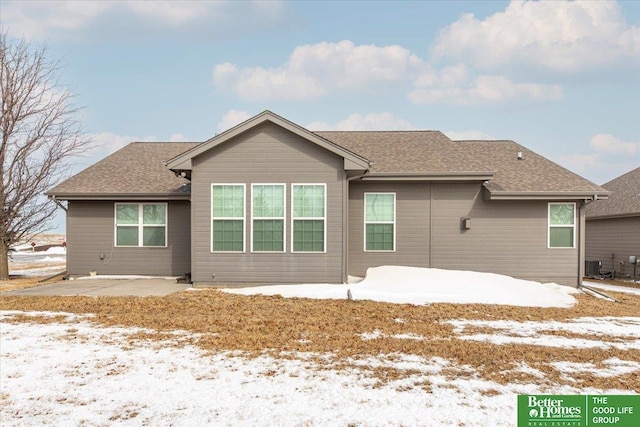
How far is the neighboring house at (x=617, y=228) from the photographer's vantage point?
62.2 feet

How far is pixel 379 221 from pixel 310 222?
2683 millimetres

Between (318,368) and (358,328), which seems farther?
(358,328)

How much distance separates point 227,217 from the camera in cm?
1252

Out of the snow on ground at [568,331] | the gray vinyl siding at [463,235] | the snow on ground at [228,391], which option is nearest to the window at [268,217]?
the gray vinyl siding at [463,235]

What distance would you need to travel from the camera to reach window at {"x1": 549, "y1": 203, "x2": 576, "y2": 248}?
13.9 m

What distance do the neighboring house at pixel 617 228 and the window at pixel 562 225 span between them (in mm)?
6886

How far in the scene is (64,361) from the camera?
5.89 m

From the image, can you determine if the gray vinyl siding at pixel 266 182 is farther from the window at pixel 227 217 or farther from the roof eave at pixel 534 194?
the roof eave at pixel 534 194

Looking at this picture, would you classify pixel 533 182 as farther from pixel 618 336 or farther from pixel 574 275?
pixel 618 336

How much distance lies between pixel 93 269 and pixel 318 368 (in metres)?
12.1

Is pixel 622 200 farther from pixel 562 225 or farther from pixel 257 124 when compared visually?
pixel 257 124

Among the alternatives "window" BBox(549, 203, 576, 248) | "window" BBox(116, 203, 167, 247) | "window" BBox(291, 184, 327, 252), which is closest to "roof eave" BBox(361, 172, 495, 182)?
"window" BBox(291, 184, 327, 252)

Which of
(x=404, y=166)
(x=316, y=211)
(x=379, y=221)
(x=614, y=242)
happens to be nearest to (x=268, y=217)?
(x=316, y=211)

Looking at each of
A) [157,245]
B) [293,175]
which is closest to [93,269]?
[157,245]
